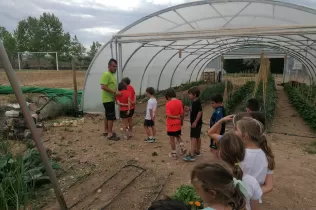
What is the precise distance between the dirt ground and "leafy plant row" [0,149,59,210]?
1.06 feet

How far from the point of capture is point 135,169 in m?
4.56

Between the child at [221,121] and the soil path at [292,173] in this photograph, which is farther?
the soil path at [292,173]

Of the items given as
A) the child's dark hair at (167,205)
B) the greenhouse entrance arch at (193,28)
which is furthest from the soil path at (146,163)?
→ the greenhouse entrance arch at (193,28)

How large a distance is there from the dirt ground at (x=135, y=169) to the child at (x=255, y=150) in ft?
4.88

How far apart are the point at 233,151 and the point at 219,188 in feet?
1.66

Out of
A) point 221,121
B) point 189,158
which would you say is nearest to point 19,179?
point 221,121

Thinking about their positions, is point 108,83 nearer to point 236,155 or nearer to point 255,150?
point 255,150

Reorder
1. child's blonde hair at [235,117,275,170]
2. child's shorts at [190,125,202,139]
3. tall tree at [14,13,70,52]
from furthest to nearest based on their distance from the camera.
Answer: tall tree at [14,13,70,52], child's shorts at [190,125,202,139], child's blonde hair at [235,117,275,170]

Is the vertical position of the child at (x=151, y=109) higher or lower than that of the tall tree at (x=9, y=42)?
lower

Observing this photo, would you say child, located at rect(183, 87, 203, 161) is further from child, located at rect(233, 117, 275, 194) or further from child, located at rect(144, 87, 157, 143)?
child, located at rect(233, 117, 275, 194)

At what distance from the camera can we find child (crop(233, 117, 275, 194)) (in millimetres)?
2162

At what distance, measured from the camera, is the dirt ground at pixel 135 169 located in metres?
3.57

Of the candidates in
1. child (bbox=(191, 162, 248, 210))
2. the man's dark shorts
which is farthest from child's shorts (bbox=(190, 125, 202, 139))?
child (bbox=(191, 162, 248, 210))

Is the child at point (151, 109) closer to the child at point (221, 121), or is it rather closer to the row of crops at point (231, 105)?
the row of crops at point (231, 105)
